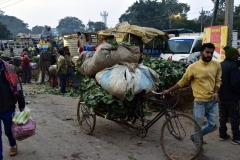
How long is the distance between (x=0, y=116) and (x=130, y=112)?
215 centimetres

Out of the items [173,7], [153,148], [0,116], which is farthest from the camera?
[173,7]

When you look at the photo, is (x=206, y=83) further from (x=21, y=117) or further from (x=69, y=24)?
(x=69, y=24)

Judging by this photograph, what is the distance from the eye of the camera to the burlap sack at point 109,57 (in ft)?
16.1

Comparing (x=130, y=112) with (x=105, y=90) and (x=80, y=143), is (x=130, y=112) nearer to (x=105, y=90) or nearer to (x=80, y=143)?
(x=105, y=90)

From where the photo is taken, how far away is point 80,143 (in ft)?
15.8

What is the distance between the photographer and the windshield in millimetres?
12455

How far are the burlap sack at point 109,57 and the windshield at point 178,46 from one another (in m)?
7.78

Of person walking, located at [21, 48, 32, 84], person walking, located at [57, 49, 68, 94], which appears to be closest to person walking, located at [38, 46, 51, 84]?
person walking, located at [21, 48, 32, 84]

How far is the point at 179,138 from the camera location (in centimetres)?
410

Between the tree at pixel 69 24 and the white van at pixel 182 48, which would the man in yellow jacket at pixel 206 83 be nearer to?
the white van at pixel 182 48

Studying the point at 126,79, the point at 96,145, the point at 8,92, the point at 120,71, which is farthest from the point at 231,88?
the point at 8,92

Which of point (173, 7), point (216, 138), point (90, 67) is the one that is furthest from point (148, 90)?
point (173, 7)

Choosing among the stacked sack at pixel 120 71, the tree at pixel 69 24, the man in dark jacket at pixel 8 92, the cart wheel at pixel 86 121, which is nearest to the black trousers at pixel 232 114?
the stacked sack at pixel 120 71

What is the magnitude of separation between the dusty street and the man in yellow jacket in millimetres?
774
